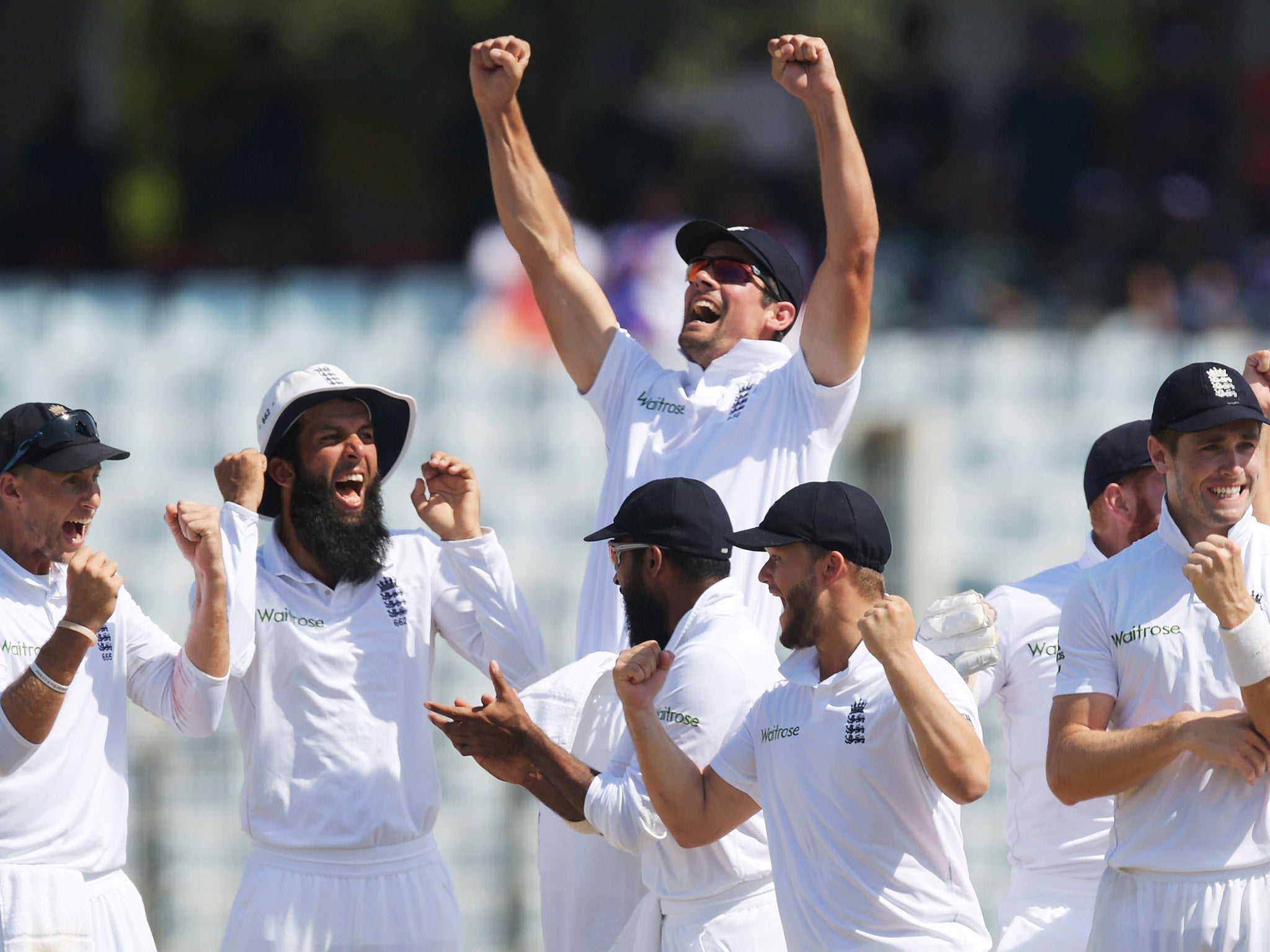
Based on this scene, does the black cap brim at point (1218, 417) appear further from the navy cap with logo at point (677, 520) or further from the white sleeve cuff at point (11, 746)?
the white sleeve cuff at point (11, 746)

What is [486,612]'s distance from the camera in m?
4.96

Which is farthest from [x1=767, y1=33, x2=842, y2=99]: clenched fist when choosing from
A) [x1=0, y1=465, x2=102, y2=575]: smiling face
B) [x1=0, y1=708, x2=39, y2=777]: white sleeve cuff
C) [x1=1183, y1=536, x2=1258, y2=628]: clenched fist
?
[x1=0, y1=708, x2=39, y2=777]: white sleeve cuff

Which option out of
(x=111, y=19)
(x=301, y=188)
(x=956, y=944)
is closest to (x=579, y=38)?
(x=301, y=188)

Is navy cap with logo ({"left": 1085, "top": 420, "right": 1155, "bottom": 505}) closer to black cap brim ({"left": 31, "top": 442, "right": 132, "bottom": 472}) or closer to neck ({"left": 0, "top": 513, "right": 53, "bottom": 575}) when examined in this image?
black cap brim ({"left": 31, "top": 442, "right": 132, "bottom": 472})

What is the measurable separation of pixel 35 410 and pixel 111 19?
10125mm

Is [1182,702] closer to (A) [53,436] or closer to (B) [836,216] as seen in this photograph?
(B) [836,216]

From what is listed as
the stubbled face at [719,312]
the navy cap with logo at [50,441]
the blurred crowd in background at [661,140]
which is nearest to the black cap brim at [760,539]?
the stubbled face at [719,312]

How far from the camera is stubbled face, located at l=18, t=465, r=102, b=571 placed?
468 cm

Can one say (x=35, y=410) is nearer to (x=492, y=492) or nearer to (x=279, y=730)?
(x=279, y=730)

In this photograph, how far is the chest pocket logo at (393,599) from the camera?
4.95m

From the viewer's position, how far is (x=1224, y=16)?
13094 millimetres

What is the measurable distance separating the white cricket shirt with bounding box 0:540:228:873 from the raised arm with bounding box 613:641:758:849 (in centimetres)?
109

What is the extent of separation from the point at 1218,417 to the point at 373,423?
2.29 meters

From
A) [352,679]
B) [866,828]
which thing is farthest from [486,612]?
[866,828]
